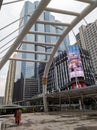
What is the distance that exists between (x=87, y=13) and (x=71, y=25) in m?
2.88

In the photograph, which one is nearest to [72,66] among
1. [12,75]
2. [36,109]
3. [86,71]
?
[36,109]

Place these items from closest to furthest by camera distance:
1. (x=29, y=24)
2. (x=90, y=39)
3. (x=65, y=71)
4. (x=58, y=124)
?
(x=58, y=124)
(x=29, y=24)
(x=90, y=39)
(x=65, y=71)

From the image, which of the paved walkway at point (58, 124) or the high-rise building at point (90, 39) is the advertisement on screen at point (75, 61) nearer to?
the high-rise building at point (90, 39)

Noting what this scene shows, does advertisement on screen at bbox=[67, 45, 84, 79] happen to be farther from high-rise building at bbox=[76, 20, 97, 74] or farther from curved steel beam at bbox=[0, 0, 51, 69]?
curved steel beam at bbox=[0, 0, 51, 69]

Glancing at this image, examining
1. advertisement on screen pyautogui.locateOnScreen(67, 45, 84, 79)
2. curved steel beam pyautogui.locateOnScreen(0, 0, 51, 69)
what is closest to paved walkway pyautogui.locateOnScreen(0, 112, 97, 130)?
curved steel beam pyautogui.locateOnScreen(0, 0, 51, 69)

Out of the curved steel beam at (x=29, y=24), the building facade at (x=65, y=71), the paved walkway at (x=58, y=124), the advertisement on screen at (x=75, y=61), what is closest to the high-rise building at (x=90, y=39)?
the building facade at (x=65, y=71)

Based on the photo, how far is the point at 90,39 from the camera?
85312 millimetres

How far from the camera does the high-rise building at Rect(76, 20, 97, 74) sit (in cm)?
7730

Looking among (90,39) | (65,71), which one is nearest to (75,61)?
(90,39)

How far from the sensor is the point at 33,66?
150 m

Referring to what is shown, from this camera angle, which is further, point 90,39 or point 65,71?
point 65,71

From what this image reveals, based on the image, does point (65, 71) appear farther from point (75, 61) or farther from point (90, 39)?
point (75, 61)

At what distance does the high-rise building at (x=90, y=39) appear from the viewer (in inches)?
3043

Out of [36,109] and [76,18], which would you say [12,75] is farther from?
[76,18]
